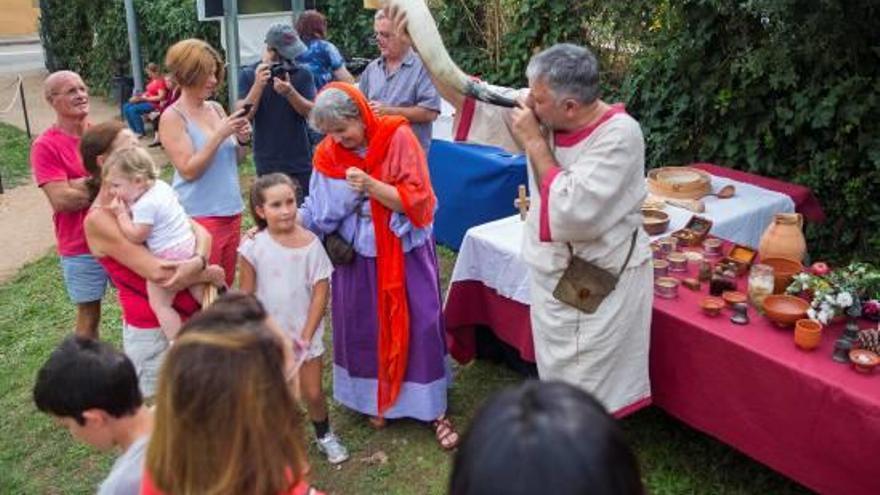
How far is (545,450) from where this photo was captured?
93 centimetres

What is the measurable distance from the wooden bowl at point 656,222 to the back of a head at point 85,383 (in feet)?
8.31

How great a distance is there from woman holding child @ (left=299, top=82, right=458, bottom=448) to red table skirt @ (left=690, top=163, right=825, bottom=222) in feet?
6.87

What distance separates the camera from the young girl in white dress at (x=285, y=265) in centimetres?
299

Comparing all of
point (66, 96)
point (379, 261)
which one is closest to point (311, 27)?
point (66, 96)

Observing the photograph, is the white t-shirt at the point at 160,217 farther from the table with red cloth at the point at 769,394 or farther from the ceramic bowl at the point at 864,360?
the ceramic bowl at the point at 864,360

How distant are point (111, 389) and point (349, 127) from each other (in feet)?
4.94

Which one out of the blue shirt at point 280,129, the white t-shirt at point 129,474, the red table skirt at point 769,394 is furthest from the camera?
the blue shirt at point 280,129

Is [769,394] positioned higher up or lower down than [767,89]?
lower down

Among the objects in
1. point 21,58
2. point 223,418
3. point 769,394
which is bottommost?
point 21,58

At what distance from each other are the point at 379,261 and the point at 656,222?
1.36 metres

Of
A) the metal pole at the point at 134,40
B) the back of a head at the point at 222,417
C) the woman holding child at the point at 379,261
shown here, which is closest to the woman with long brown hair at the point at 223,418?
the back of a head at the point at 222,417

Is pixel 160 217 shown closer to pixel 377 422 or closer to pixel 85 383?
pixel 85 383

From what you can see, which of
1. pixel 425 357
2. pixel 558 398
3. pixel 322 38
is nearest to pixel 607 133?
pixel 425 357

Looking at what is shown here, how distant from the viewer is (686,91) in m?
5.18
